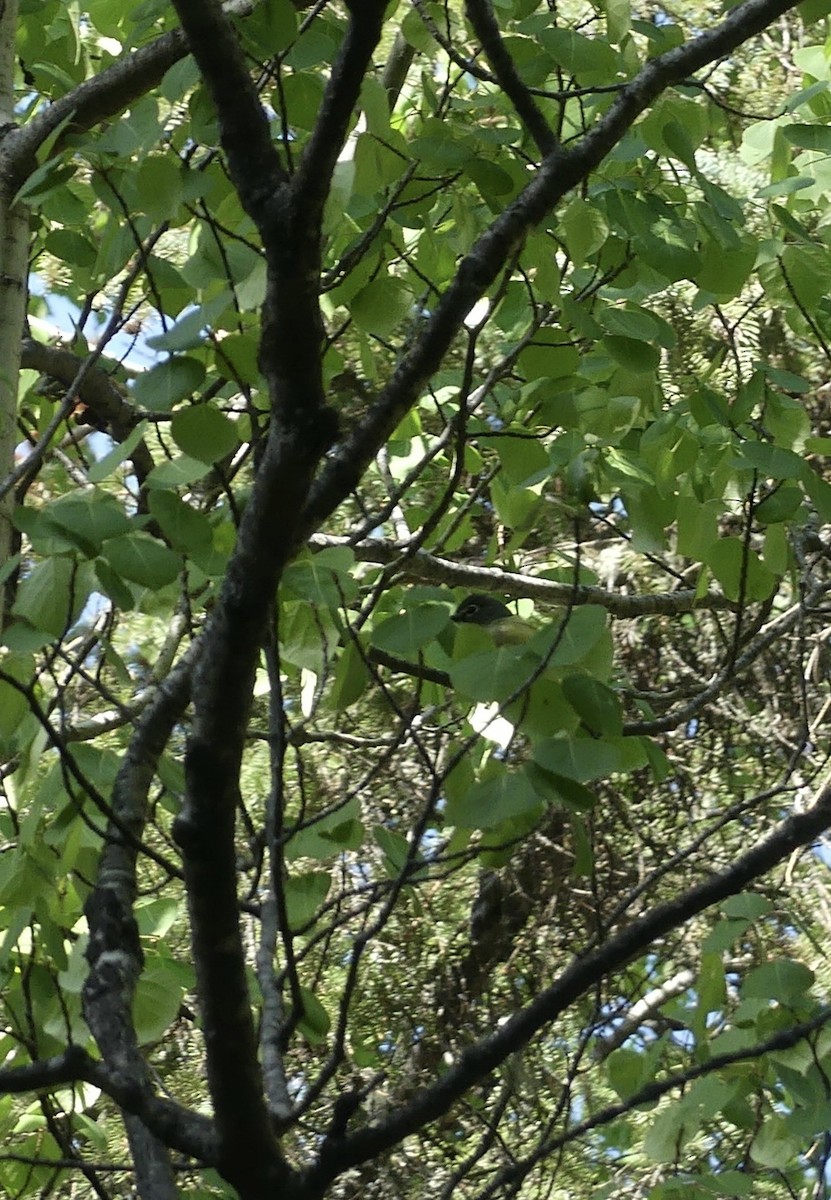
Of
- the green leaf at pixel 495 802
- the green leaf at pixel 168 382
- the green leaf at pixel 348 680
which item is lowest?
the green leaf at pixel 495 802

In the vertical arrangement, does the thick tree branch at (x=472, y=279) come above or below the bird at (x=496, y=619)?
below

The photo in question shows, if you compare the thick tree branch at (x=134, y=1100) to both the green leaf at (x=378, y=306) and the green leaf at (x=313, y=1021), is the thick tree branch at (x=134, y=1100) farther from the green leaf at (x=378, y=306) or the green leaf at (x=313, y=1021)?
the green leaf at (x=378, y=306)

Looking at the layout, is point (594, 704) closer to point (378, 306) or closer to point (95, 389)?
point (378, 306)

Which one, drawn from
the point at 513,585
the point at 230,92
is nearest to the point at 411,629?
the point at 230,92

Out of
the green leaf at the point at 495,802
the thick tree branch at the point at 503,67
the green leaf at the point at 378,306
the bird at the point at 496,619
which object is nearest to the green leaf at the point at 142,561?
the green leaf at the point at 495,802

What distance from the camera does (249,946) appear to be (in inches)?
140

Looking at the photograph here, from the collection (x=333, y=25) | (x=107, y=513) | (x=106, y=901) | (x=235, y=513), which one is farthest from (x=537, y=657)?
(x=333, y=25)

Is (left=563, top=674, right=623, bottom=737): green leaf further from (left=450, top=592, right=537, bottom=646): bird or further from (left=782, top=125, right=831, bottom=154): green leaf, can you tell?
(left=782, top=125, right=831, bottom=154): green leaf

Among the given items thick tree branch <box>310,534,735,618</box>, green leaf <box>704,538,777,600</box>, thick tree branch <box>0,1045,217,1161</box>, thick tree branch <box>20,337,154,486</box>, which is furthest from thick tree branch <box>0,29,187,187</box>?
thick tree branch <box>0,1045,217,1161</box>

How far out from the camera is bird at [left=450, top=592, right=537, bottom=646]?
227 cm

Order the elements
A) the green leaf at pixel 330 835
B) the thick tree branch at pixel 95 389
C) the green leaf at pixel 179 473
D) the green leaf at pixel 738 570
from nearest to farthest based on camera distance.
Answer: the green leaf at pixel 179 473 < the green leaf at pixel 330 835 < the green leaf at pixel 738 570 < the thick tree branch at pixel 95 389

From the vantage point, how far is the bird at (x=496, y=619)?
227 centimetres

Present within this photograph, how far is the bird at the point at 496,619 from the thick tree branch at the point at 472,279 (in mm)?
813

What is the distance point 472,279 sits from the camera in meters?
1.32
